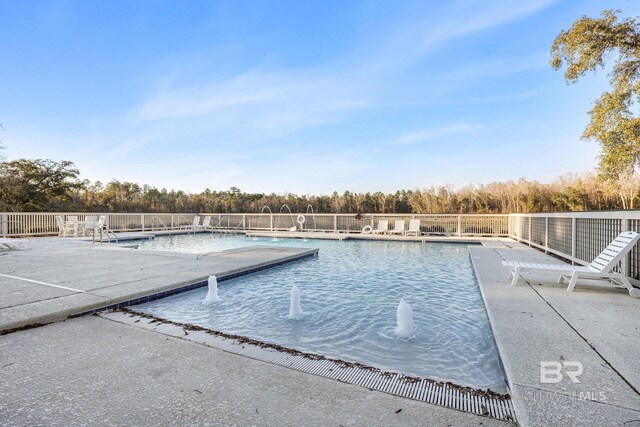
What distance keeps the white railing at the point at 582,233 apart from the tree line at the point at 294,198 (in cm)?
1829

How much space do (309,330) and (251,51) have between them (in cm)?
1043

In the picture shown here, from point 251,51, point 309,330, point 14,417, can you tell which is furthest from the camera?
point 251,51

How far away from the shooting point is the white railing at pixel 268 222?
11148 mm

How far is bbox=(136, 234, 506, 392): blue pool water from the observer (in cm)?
245

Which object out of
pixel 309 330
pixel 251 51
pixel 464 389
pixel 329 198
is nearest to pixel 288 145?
pixel 251 51

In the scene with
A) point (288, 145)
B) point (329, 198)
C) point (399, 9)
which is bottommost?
point (329, 198)

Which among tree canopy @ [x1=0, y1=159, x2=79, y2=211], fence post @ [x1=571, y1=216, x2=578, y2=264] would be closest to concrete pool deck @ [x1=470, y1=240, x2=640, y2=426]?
fence post @ [x1=571, y1=216, x2=578, y2=264]

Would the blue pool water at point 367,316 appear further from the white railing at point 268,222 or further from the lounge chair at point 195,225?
the lounge chair at point 195,225

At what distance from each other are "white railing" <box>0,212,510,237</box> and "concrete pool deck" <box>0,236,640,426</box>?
31.5 ft

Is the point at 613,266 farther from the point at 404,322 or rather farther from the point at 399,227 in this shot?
the point at 399,227

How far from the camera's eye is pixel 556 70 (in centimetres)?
1227

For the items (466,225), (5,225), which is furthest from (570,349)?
(5,225)

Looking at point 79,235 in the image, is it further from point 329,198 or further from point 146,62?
point 329,198

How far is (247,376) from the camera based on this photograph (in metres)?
1.90
